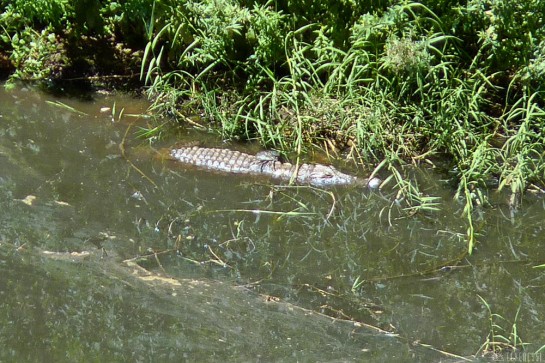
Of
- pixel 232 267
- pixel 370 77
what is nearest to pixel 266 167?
pixel 370 77

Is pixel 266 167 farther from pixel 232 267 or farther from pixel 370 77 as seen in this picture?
pixel 232 267

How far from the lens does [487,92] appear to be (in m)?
6.23

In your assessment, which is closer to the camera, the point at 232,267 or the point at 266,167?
the point at 232,267

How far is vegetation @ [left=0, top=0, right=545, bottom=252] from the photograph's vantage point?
18.8 ft

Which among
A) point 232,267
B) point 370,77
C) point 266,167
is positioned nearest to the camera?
point 232,267

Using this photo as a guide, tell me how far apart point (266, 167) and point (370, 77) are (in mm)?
1136

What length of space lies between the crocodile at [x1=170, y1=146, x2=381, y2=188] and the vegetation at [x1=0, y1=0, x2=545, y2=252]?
0.18m

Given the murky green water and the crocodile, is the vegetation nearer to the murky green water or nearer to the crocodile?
the crocodile

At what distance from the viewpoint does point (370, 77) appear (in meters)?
6.22

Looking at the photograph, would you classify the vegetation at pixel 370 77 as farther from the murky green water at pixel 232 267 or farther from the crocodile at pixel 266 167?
the murky green water at pixel 232 267

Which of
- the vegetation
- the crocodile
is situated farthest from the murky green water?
the vegetation

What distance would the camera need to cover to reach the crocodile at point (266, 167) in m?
5.68

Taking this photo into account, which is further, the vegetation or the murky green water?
the vegetation

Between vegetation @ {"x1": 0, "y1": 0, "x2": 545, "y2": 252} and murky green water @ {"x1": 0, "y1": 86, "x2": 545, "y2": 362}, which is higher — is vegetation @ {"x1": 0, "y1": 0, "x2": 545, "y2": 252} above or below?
above
